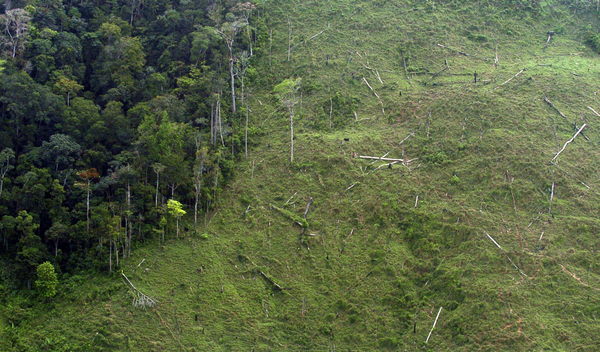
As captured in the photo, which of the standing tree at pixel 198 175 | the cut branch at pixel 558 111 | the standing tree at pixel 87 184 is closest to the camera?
the standing tree at pixel 87 184

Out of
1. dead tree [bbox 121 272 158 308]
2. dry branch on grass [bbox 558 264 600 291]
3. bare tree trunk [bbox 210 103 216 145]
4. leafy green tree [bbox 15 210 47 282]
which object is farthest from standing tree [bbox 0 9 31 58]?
dry branch on grass [bbox 558 264 600 291]

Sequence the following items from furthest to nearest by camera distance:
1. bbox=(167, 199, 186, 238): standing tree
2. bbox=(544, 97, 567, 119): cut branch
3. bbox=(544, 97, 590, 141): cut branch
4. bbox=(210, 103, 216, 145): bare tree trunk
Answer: bbox=(544, 97, 567, 119): cut branch
bbox=(210, 103, 216, 145): bare tree trunk
bbox=(544, 97, 590, 141): cut branch
bbox=(167, 199, 186, 238): standing tree

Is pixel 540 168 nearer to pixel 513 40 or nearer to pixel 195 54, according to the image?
pixel 513 40

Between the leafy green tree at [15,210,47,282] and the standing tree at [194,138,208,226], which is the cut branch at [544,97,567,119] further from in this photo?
the leafy green tree at [15,210,47,282]

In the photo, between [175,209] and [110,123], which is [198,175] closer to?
[175,209]

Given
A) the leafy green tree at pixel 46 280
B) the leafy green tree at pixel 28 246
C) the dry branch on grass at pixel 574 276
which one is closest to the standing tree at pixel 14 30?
the leafy green tree at pixel 28 246

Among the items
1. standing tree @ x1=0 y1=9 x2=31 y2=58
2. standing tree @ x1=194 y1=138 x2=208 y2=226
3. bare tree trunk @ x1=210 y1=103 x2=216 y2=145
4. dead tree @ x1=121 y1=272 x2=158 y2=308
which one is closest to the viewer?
dead tree @ x1=121 y1=272 x2=158 y2=308

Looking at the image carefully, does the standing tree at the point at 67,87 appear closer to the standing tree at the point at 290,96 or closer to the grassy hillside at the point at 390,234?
the grassy hillside at the point at 390,234
